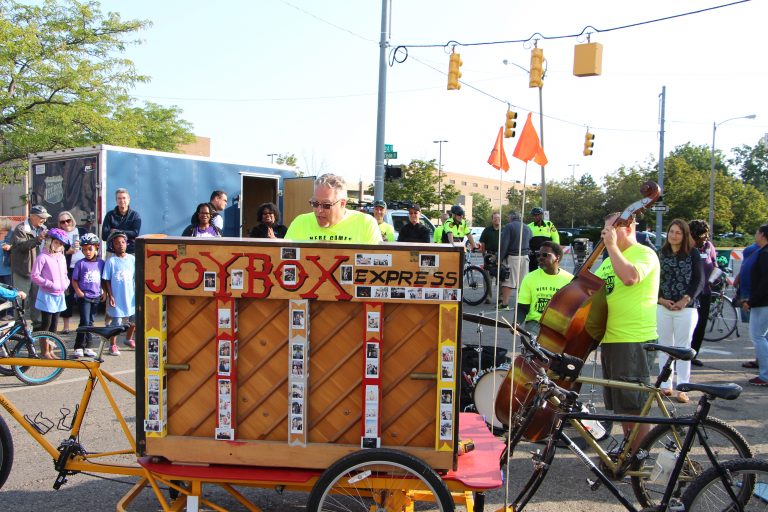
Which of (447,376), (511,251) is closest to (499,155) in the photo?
(447,376)

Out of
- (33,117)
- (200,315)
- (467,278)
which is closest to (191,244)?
(200,315)

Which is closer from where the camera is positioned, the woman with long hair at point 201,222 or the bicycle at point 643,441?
the bicycle at point 643,441

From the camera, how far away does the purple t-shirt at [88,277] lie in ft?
28.0

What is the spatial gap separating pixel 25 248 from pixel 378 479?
7.93m

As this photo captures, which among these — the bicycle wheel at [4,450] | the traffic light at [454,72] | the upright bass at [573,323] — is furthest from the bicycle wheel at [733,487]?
the traffic light at [454,72]

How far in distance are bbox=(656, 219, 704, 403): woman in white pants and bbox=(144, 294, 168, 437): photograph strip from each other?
5.09m

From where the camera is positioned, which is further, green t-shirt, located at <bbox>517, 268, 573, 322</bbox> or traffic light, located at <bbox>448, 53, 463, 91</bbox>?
traffic light, located at <bbox>448, 53, 463, 91</bbox>

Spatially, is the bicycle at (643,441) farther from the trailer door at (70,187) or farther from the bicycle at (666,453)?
the trailer door at (70,187)

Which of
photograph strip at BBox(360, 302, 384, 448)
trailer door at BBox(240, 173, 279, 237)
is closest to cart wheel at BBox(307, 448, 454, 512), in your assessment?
photograph strip at BBox(360, 302, 384, 448)

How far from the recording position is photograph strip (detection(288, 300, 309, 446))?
125 inches

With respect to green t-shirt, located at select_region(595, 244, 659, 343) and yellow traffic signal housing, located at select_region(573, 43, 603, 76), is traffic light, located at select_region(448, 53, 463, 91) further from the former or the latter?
green t-shirt, located at select_region(595, 244, 659, 343)

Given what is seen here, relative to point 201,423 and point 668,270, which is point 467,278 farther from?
point 201,423

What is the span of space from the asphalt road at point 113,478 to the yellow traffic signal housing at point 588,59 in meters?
7.09

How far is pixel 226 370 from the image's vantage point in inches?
126
